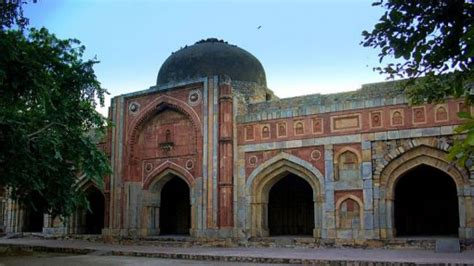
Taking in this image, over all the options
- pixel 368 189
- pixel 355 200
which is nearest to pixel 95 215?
pixel 355 200

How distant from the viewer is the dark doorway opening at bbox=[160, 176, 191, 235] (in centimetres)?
2139

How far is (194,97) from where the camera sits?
17.8 metres

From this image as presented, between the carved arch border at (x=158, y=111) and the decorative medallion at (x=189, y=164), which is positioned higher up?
the carved arch border at (x=158, y=111)

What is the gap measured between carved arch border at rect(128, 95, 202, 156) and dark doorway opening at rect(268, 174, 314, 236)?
14.2 ft

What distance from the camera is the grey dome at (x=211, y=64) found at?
19258 millimetres

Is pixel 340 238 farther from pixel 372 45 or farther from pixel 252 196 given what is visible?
pixel 372 45

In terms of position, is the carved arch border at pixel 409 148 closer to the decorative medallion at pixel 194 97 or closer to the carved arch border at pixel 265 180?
the carved arch border at pixel 265 180

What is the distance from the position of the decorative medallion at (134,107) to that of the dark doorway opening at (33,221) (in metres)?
7.26

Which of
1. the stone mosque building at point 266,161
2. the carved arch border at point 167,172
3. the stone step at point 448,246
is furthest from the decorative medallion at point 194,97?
the stone step at point 448,246

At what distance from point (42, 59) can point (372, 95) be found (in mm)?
9432

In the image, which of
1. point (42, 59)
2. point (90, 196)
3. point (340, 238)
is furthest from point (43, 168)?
point (90, 196)

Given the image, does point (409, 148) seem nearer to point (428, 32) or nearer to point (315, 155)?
point (315, 155)

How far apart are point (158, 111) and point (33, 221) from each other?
955 centimetres

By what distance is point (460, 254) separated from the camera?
11.9 m
